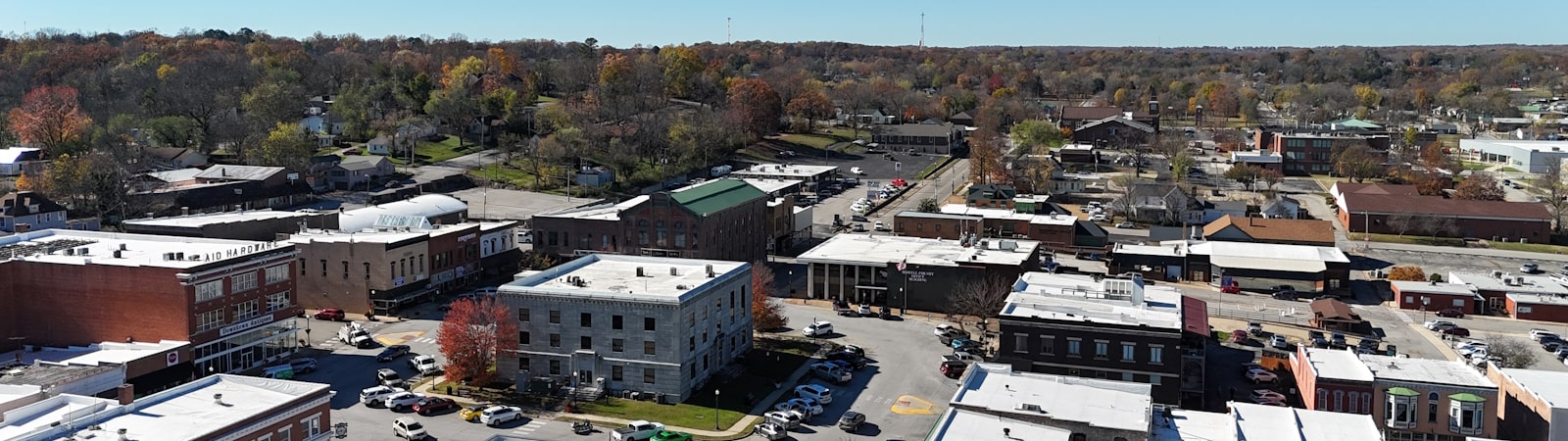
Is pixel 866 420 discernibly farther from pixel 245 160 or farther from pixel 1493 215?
pixel 245 160

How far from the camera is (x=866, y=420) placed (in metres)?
33.8

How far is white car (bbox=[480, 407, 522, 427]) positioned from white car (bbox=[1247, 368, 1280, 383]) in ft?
68.4

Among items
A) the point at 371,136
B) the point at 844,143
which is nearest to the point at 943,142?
the point at 844,143

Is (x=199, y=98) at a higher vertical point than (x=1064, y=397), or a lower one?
higher

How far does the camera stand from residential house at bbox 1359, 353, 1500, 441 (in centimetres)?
3155

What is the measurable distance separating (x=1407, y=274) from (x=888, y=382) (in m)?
27.9

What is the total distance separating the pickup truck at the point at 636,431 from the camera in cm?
3158

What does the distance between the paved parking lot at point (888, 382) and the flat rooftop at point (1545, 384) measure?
558 inches

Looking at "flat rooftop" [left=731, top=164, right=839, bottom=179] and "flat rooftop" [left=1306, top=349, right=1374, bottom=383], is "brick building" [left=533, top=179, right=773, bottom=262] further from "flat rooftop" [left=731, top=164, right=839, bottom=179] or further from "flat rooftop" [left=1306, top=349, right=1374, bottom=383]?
"flat rooftop" [left=731, top=164, right=839, bottom=179]

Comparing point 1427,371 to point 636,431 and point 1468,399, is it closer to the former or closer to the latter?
point 1468,399

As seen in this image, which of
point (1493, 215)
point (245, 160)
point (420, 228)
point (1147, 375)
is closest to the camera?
point (1147, 375)

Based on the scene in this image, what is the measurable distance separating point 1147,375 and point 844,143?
7677 centimetres

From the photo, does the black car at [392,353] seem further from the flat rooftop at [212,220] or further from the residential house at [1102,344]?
the residential house at [1102,344]

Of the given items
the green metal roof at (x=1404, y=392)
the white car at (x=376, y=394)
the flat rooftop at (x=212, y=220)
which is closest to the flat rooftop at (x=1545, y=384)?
the green metal roof at (x=1404, y=392)
